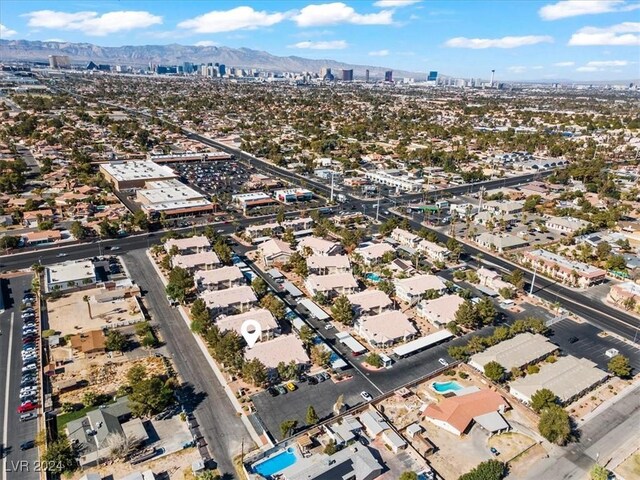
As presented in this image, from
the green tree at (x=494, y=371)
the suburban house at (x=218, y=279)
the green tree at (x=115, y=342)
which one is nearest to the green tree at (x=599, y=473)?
the green tree at (x=494, y=371)

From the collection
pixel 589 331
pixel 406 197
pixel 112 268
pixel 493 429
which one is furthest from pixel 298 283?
pixel 406 197

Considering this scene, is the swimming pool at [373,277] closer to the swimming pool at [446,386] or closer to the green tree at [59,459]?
the swimming pool at [446,386]

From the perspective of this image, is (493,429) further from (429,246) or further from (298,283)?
(429,246)

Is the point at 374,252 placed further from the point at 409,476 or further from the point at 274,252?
the point at 409,476

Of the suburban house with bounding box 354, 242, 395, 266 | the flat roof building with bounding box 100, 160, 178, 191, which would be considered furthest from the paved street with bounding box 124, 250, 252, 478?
the flat roof building with bounding box 100, 160, 178, 191

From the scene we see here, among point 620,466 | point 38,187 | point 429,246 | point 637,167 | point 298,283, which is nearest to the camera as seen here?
point 620,466

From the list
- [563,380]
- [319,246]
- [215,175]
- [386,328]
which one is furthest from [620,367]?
[215,175]
